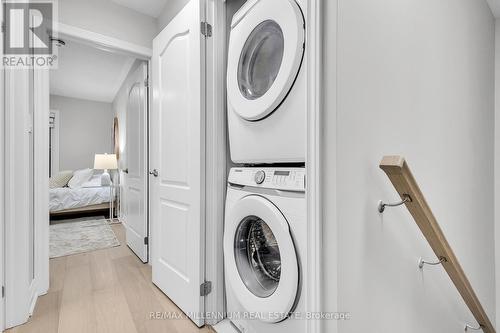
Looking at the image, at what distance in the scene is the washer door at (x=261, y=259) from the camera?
104 cm

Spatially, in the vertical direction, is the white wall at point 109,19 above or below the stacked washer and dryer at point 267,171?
above

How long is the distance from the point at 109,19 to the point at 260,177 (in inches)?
86.0

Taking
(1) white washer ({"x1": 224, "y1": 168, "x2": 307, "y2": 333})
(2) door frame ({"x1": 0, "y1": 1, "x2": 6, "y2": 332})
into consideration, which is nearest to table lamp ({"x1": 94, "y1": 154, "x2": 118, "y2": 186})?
(2) door frame ({"x1": 0, "y1": 1, "x2": 6, "y2": 332})

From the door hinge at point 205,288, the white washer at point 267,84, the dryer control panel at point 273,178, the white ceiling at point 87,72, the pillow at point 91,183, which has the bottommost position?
the door hinge at point 205,288

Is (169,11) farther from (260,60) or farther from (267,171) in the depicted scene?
(267,171)

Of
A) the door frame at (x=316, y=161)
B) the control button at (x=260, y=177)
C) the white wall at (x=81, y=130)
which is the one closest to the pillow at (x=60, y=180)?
the white wall at (x=81, y=130)

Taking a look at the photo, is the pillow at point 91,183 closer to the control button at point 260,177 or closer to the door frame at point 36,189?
the door frame at point 36,189

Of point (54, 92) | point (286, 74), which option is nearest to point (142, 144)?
point (286, 74)

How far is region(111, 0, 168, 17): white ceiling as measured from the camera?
7.50ft

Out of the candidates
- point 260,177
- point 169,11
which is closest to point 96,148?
point 169,11

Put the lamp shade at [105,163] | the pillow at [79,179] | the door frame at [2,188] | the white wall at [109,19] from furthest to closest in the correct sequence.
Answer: the pillow at [79,179], the lamp shade at [105,163], the white wall at [109,19], the door frame at [2,188]

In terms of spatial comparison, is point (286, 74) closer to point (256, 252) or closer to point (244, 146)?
point (244, 146)

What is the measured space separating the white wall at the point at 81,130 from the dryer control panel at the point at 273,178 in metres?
5.90

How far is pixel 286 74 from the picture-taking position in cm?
106
